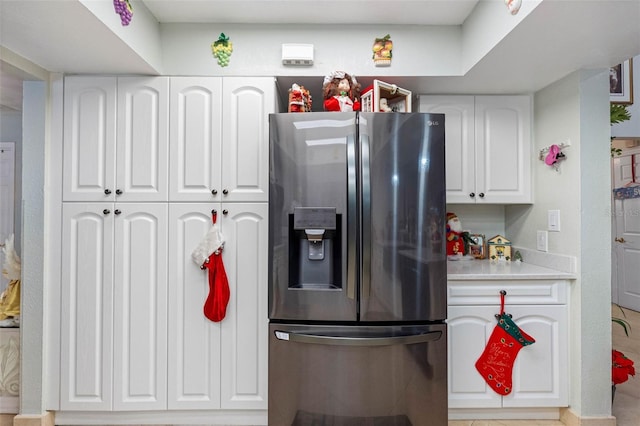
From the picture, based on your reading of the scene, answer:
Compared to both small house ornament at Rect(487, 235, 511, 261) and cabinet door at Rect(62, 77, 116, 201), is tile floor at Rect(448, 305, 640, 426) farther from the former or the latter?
cabinet door at Rect(62, 77, 116, 201)

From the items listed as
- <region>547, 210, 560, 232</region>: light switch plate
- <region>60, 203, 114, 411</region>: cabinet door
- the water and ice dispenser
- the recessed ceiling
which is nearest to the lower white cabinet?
<region>60, 203, 114, 411</region>: cabinet door

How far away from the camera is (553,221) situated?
2.06 meters

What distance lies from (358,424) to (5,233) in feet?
8.66

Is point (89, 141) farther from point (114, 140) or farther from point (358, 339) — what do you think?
point (358, 339)

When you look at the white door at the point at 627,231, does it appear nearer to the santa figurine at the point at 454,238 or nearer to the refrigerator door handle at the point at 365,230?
the santa figurine at the point at 454,238

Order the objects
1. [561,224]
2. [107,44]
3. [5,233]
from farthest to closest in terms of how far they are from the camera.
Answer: [5,233], [561,224], [107,44]

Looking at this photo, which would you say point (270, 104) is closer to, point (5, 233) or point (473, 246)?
point (473, 246)

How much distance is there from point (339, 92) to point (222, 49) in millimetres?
709

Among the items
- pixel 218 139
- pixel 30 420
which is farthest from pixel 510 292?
pixel 30 420

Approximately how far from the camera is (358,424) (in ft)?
5.22

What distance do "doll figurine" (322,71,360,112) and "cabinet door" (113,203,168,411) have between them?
43.7 inches

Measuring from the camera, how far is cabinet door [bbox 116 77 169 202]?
190cm

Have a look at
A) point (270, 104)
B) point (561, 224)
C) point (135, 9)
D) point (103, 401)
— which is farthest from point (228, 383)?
point (561, 224)

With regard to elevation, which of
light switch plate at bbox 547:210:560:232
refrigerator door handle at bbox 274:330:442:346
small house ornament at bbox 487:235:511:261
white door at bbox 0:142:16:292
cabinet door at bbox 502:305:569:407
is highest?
white door at bbox 0:142:16:292
